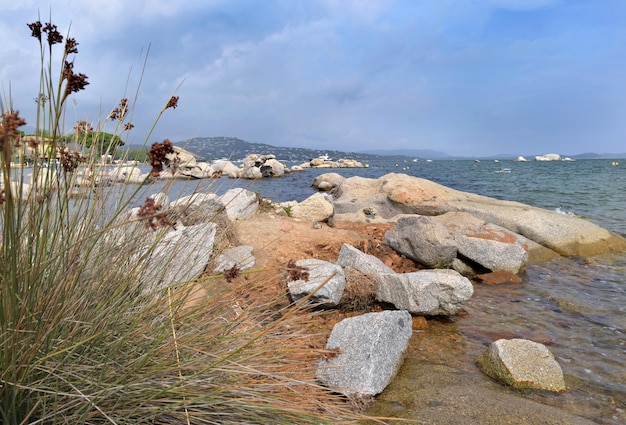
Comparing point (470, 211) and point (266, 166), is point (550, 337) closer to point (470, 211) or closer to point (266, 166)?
point (470, 211)

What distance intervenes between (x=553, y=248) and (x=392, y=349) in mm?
8058

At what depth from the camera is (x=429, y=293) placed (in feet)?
18.3

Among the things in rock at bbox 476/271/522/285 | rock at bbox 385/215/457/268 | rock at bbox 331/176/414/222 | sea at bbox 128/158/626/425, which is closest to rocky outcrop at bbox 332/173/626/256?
rock at bbox 331/176/414/222

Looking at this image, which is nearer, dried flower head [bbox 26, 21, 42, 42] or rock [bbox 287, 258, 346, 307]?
dried flower head [bbox 26, 21, 42, 42]

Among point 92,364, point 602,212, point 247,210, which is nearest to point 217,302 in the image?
point 92,364

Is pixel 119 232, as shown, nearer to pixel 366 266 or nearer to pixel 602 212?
pixel 366 266

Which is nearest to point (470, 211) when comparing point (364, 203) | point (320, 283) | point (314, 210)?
point (364, 203)

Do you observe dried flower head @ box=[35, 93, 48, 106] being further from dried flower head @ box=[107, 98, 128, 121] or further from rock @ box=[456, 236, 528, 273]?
rock @ box=[456, 236, 528, 273]

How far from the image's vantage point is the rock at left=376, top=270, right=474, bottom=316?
5559 millimetres

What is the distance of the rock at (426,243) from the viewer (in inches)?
305

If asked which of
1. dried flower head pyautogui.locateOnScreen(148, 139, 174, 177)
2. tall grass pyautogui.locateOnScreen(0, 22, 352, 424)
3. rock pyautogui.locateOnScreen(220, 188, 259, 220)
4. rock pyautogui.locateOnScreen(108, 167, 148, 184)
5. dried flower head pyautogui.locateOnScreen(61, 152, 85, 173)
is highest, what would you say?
dried flower head pyautogui.locateOnScreen(148, 139, 174, 177)

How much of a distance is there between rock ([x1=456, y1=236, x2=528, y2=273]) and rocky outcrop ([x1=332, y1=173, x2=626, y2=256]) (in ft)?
5.90

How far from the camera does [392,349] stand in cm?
402

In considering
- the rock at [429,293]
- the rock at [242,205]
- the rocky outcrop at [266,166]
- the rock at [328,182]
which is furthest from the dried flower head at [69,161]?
the rocky outcrop at [266,166]
